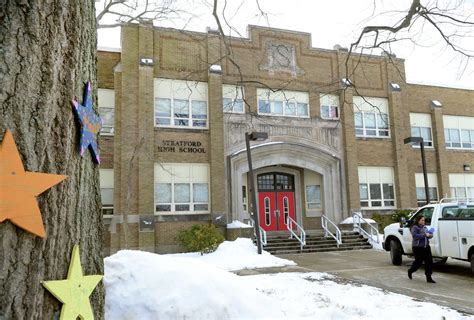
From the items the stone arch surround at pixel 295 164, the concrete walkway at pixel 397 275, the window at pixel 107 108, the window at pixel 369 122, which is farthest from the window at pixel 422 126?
the window at pixel 107 108

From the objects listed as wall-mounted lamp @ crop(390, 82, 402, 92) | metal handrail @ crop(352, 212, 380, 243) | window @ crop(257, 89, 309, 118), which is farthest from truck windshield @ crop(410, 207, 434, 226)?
wall-mounted lamp @ crop(390, 82, 402, 92)

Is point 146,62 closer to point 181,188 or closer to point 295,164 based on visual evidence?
point 181,188

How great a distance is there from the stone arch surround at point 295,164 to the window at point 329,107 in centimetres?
211

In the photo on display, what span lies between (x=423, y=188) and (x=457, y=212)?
13551 millimetres

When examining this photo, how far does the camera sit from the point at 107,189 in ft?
59.7

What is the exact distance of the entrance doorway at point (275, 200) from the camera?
2084cm

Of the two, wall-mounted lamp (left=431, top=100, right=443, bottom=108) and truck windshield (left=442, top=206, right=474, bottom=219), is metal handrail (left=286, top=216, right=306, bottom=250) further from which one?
wall-mounted lamp (left=431, top=100, right=443, bottom=108)

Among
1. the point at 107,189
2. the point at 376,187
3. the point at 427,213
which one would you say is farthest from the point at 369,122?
the point at 107,189

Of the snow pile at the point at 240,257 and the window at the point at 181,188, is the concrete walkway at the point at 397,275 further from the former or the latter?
the window at the point at 181,188

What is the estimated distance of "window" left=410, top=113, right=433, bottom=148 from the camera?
2402 cm

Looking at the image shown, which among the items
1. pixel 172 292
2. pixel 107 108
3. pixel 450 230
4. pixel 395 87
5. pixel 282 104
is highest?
pixel 395 87

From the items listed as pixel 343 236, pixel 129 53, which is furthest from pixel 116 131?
pixel 343 236

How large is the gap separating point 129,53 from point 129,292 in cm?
1547

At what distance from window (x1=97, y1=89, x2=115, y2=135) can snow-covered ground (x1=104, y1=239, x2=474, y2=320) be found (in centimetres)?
1296
